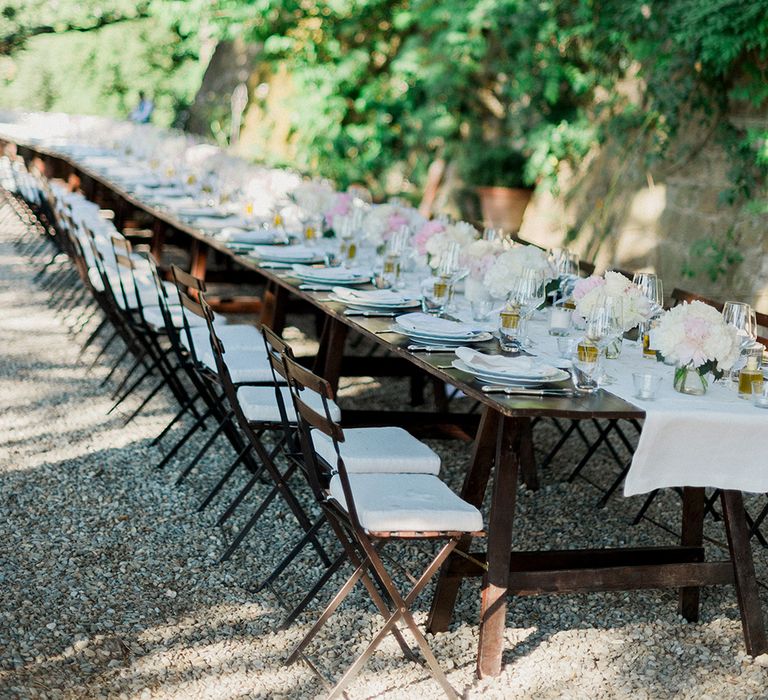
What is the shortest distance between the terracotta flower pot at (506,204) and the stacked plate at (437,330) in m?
6.62

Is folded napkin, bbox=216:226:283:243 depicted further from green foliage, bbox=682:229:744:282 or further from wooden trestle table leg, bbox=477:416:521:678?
wooden trestle table leg, bbox=477:416:521:678

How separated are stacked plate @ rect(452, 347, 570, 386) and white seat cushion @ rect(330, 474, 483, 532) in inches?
14.1

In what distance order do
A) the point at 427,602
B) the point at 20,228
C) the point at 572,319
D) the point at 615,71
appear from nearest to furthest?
the point at 427,602
the point at 572,319
the point at 615,71
the point at 20,228

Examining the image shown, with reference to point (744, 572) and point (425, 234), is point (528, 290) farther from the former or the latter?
point (425, 234)

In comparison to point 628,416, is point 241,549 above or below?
below

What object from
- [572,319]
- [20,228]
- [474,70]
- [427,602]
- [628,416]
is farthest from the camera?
[20,228]

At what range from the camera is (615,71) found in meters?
8.98

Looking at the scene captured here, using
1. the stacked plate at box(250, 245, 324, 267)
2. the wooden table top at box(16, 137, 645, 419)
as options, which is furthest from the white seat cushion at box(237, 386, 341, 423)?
the stacked plate at box(250, 245, 324, 267)

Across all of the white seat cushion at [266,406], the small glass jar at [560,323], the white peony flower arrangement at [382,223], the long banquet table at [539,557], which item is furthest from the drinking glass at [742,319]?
the white peony flower arrangement at [382,223]

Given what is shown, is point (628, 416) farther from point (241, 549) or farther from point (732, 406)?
point (241, 549)

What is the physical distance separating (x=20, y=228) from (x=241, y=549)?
9400mm

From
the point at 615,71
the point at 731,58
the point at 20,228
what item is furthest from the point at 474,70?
the point at 20,228

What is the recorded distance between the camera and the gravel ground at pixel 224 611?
3.08m

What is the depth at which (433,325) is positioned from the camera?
379 cm
